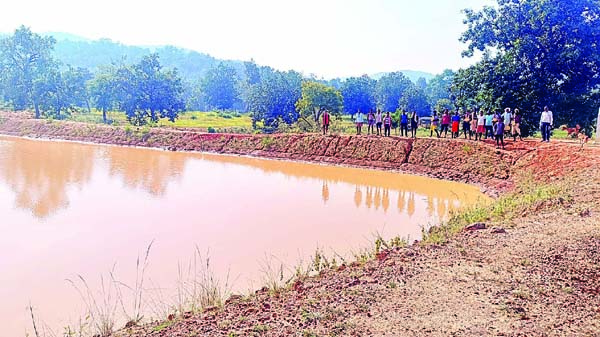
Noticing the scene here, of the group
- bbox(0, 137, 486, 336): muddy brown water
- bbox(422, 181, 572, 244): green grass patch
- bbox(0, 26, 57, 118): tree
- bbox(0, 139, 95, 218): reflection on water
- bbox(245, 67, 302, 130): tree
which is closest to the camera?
bbox(0, 137, 486, 336): muddy brown water

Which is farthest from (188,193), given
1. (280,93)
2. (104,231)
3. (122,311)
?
(280,93)

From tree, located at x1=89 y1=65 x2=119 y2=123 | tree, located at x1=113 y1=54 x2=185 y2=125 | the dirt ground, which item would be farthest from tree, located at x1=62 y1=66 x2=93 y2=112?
the dirt ground

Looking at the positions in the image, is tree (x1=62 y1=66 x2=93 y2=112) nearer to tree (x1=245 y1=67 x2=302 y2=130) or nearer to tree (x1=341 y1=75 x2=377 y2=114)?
tree (x1=245 y1=67 x2=302 y2=130)

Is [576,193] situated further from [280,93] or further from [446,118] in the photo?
[280,93]

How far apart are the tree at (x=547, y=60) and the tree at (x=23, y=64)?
3653 cm

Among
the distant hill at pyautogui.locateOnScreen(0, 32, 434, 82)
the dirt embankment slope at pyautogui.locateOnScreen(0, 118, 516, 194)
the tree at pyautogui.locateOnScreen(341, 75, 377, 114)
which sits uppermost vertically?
the distant hill at pyautogui.locateOnScreen(0, 32, 434, 82)

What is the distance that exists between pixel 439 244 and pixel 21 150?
2416 cm

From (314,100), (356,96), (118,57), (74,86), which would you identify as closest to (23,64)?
(74,86)

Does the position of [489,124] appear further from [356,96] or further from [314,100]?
[356,96]

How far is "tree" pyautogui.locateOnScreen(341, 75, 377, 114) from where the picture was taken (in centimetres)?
6184

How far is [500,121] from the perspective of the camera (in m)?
17.5

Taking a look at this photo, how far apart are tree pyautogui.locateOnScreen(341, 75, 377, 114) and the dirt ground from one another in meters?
53.8

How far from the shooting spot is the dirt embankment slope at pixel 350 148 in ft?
59.3

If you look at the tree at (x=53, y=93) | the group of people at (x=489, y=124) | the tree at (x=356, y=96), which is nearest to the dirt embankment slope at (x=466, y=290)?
the group of people at (x=489, y=124)
